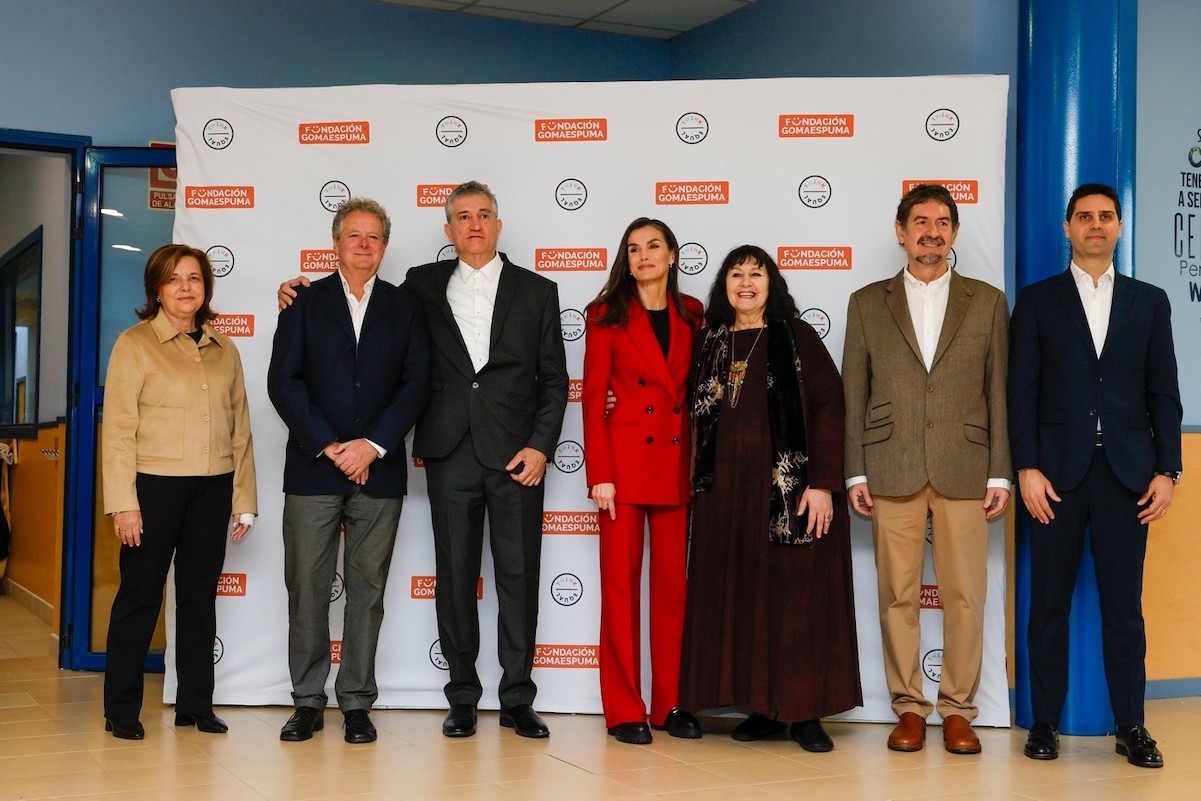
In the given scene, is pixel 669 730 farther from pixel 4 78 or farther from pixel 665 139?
pixel 4 78

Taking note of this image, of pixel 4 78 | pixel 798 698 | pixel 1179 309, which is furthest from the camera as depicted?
pixel 4 78

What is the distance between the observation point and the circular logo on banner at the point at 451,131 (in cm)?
459

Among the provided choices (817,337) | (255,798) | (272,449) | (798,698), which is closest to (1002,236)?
(817,337)

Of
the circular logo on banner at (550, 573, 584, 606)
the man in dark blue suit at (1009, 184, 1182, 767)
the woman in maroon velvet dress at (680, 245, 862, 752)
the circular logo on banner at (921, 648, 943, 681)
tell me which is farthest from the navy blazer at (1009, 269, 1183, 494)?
the circular logo on banner at (550, 573, 584, 606)

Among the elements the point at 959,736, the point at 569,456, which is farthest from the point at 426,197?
the point at 959,736

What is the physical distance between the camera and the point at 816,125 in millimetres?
4508

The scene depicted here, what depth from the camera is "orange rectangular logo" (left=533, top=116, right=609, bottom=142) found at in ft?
15.0

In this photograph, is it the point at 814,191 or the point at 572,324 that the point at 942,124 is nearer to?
the point at 814,191

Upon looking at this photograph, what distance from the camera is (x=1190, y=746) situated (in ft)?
13.7

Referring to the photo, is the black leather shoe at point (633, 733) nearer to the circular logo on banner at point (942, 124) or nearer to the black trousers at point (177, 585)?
the black trousers at point (177, 585)

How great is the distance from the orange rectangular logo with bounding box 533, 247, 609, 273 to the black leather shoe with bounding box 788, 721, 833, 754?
1.78 m

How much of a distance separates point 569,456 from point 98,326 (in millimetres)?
2462

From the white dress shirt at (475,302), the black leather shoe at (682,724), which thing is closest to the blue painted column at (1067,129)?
the black leather shoe at (682,724)

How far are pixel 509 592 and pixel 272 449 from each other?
1103 mm
